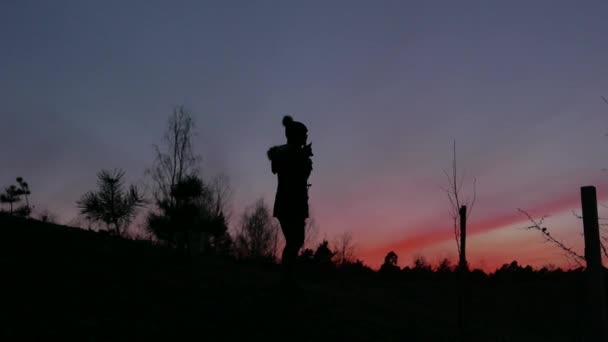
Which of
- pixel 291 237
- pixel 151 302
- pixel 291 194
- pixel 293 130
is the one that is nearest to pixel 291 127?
pixel 293 130

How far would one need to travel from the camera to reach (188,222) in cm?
1042

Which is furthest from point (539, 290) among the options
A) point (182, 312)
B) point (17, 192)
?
point (17, 192)

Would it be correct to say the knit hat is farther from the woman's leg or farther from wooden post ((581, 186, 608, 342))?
wooden post ((581, 186, 608, 342))

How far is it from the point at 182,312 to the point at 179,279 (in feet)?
5.64

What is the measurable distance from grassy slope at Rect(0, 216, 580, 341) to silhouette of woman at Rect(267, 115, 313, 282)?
0.82m

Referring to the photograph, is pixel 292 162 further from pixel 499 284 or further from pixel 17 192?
pixel 499 284

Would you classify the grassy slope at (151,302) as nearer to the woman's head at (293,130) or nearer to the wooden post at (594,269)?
the woman's head at (293,130)

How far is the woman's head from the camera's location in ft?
25.5

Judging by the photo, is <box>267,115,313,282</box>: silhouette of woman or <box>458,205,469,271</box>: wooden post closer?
<box>267,115,313,282</box>: silhouette of woman

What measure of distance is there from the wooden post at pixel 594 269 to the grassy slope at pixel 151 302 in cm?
322

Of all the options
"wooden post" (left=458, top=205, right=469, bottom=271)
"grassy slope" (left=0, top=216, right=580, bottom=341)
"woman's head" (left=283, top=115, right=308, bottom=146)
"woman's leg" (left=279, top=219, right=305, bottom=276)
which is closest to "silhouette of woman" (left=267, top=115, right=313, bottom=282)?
"woman's leg" (left=279, top=219, right=305, bottom=276)

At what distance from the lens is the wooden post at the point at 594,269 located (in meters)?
4.41

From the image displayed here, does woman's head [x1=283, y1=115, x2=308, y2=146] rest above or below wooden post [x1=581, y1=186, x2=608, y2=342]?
above

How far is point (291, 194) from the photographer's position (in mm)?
7465
